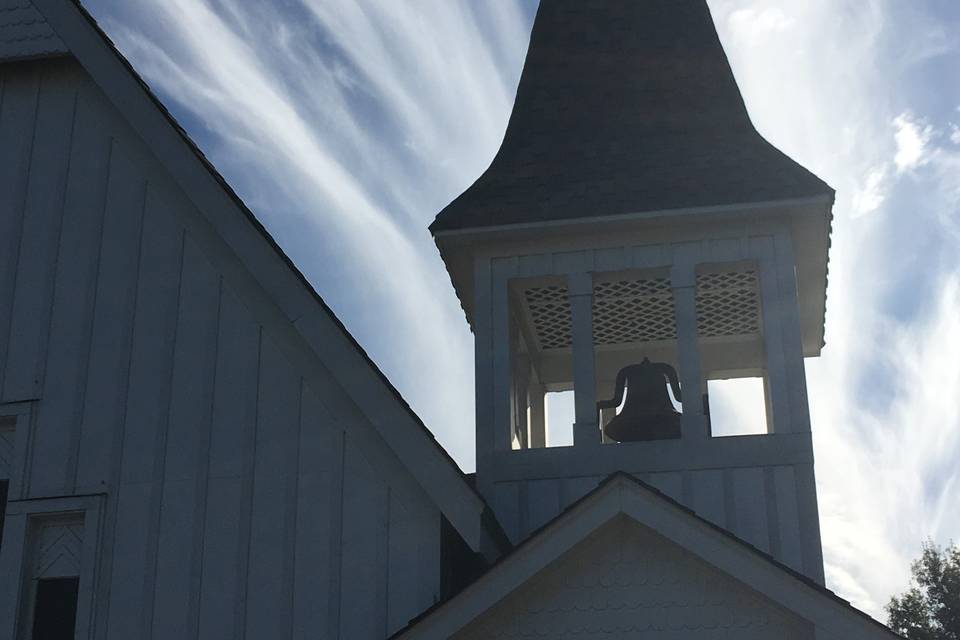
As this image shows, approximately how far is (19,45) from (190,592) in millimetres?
5022

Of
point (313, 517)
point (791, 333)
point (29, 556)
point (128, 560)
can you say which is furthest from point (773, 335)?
point (29, 556)

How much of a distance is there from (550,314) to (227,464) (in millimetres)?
4938

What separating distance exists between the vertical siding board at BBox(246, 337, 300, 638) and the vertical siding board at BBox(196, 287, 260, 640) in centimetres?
10

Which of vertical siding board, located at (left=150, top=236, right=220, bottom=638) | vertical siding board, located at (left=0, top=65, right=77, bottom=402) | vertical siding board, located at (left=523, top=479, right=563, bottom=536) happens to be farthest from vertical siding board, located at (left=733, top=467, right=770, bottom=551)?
vertical siding board, located at (left=0, top=65, right=77, bottom=402)

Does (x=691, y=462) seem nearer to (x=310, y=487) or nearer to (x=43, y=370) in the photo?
(x=310, y=487)

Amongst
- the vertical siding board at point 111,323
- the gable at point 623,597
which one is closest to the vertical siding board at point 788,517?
the gable at point 623,597

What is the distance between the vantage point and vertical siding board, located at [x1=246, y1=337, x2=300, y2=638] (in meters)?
10.0

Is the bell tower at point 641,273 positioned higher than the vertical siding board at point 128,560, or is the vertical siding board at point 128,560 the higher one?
the bell tower at point 641,273

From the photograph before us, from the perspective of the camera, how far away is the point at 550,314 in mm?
14492

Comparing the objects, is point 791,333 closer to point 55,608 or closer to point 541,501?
point 541,501

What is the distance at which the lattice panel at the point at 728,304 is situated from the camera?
13766 millimetres

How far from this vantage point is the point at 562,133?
565 inches

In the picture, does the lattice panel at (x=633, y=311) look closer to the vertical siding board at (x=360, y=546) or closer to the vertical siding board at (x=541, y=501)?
the vertical siding board at (x=541, y=501)

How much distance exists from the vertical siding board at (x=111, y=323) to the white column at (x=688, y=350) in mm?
4811
